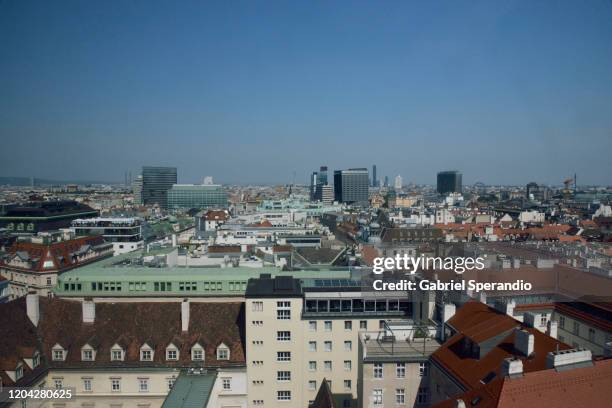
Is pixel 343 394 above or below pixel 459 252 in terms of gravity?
below

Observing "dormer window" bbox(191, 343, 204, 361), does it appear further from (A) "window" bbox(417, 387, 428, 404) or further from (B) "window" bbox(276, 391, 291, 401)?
(A) "window" bbox(417, 387, 428, 404)

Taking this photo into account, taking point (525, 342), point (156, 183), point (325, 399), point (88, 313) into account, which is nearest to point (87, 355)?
point (88, 313)

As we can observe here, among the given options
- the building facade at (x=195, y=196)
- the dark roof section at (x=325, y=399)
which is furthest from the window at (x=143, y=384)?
the building facade at (x=195, y=196)

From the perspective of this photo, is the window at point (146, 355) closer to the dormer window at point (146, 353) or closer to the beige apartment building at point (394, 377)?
the dormer window at point (146, 353)

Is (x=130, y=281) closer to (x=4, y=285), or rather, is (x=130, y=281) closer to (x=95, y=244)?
(x=4, y=285)

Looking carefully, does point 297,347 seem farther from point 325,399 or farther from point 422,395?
point 422,395

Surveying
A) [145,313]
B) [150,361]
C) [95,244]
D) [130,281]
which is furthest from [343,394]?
[95,244]
